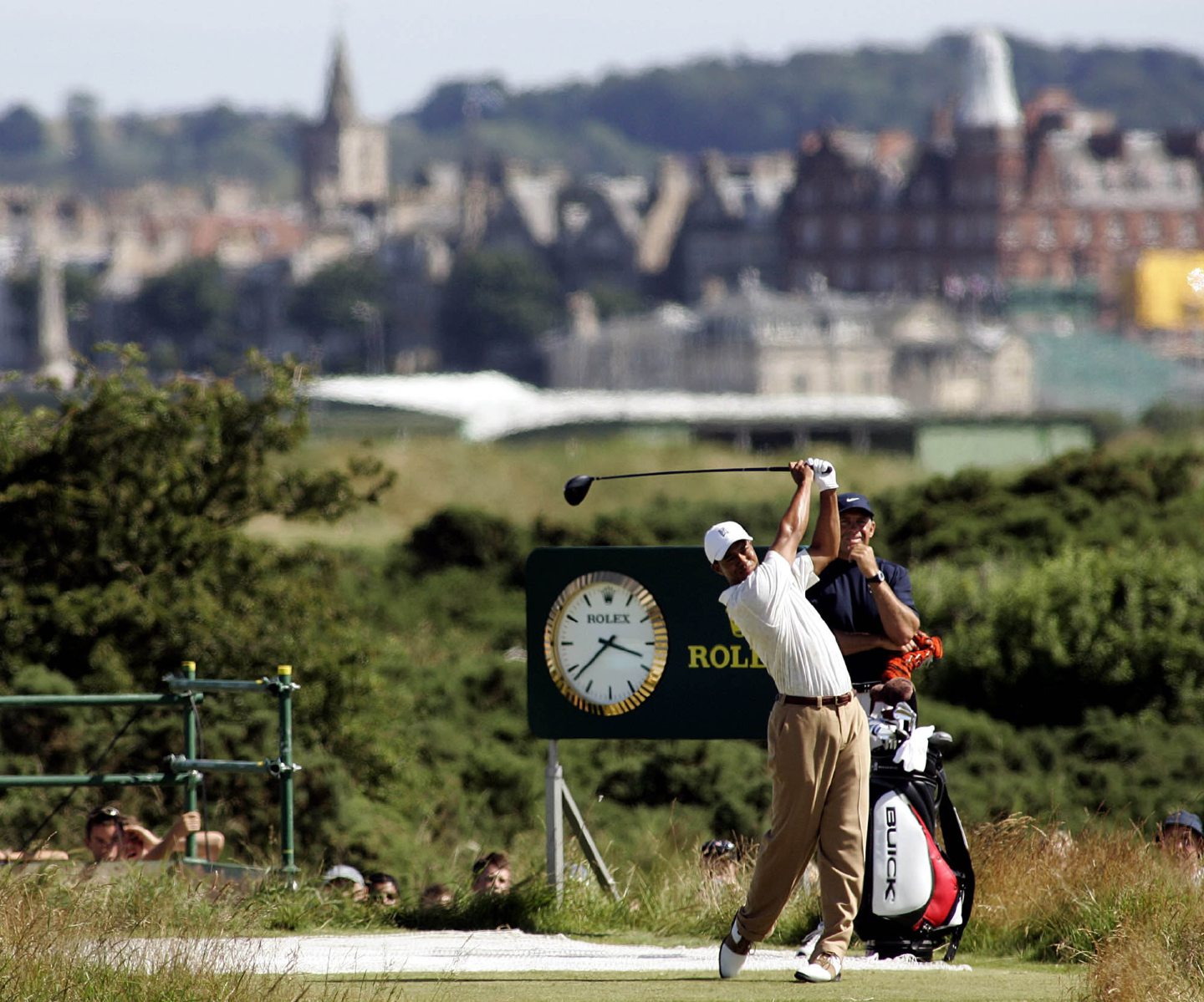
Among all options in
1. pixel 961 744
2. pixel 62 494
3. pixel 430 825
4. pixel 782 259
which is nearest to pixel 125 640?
pixel 62 494

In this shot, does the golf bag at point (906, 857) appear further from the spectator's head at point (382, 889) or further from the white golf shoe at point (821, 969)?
the spectator's head at point (382, 889)

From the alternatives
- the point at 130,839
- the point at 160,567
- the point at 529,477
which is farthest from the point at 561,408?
the point at 130,839

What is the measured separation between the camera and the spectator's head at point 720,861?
10453 millimetres

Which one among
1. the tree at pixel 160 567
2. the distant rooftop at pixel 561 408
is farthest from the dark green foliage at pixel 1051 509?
the distant rooftop at pixel 561 408

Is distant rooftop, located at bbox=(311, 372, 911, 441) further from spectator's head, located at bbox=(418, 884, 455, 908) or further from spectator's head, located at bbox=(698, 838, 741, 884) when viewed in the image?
spectator's head, located at bbox=(698, 838, 741, 884)

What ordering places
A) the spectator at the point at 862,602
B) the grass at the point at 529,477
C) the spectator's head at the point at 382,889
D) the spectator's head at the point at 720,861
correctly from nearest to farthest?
the spectator at the point at 862,602 < the spectator's head at the point at 720,861 < the spectator's head at the point at 382,889 < the grass at the point at 529,477

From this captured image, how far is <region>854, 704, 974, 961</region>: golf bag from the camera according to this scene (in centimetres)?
838

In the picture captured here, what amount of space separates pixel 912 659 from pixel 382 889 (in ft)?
11.8

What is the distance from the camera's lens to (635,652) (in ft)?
35.1

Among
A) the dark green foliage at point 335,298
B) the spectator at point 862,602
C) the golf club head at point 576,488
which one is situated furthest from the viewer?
the dark green foliage at point 335,298

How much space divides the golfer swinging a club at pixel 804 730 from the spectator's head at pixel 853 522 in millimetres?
167

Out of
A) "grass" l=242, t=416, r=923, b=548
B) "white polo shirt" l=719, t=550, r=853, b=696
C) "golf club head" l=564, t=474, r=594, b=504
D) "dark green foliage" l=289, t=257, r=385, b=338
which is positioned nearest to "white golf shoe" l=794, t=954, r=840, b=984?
"white polo shirt" l=719, t=550, r=853, b=696

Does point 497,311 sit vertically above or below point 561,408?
above

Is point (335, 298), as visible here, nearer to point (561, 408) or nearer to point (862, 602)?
point (561, 408)
